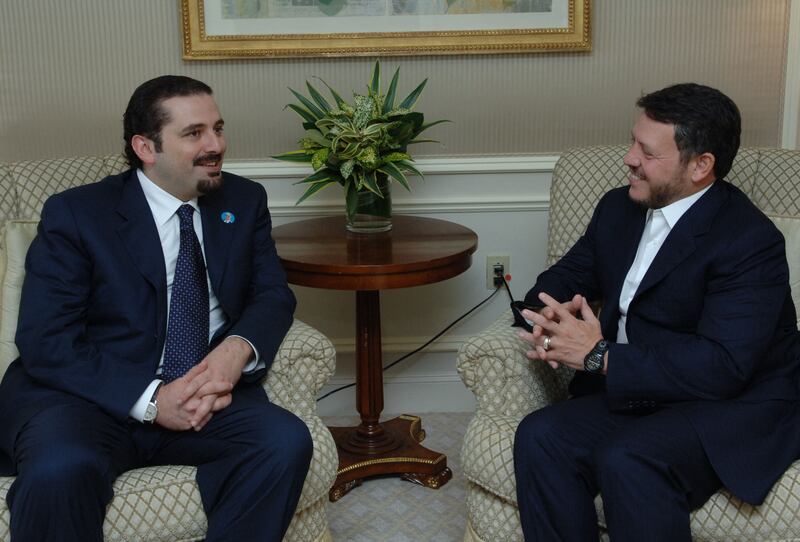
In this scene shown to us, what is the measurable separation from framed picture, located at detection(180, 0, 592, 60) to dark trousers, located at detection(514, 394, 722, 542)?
148 cm

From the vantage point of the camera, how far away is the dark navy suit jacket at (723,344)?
208 centimetres

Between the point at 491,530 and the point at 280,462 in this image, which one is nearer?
the point at 280,462

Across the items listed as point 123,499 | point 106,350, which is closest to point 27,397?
point 106,350

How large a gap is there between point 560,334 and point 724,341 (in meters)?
0.37

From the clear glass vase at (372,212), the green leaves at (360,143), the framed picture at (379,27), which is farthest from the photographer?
the framed picture at (379,27)

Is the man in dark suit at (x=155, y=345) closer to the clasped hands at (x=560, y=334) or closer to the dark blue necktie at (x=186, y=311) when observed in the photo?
the dark blue necktie at (x=186, y=311)

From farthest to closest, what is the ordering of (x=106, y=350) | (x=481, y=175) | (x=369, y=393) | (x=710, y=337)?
(x=481, y=175), (x=369, y=393), (x=106, y=350), (x=710, y=337)

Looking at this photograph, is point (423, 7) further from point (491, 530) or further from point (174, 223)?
point (491, 530)

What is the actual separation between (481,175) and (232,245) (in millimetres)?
1171

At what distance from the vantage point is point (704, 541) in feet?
6.68

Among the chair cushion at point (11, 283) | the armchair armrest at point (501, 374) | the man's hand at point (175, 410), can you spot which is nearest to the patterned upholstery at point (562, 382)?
the armchair armrest at point (501, 374)

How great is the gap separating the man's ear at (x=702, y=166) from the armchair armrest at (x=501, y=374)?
577 millimetres

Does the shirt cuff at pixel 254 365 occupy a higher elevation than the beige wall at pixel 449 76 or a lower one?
lower

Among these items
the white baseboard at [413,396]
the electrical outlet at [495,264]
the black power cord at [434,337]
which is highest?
the electrical outlet at [495,264]
